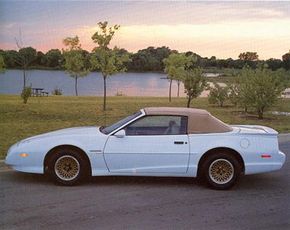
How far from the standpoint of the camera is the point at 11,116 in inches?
543

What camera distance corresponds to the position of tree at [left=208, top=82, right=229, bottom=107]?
63.3ft

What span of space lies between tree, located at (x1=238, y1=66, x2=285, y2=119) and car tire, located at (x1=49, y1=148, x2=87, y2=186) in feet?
32.6

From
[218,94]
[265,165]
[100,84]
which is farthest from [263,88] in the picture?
[100,84]

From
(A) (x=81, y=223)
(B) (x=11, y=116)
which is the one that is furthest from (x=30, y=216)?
(B) (x=11, y=116)

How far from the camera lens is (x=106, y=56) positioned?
17.0 meters

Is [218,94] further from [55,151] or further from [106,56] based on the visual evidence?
[55,151]

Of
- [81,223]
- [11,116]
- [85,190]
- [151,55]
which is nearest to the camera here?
[81,223]

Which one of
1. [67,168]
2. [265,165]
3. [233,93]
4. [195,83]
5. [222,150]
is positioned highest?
[195,83]

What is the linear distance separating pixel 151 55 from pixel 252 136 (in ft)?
29.9

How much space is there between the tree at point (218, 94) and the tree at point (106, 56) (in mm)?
4174

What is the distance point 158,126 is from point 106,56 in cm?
1116

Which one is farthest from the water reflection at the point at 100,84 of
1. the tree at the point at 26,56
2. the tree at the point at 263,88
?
the tree at the point at 26,56

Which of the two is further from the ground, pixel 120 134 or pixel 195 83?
pixel 195 83

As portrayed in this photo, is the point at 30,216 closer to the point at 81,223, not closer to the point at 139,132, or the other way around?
the point at 81,223
